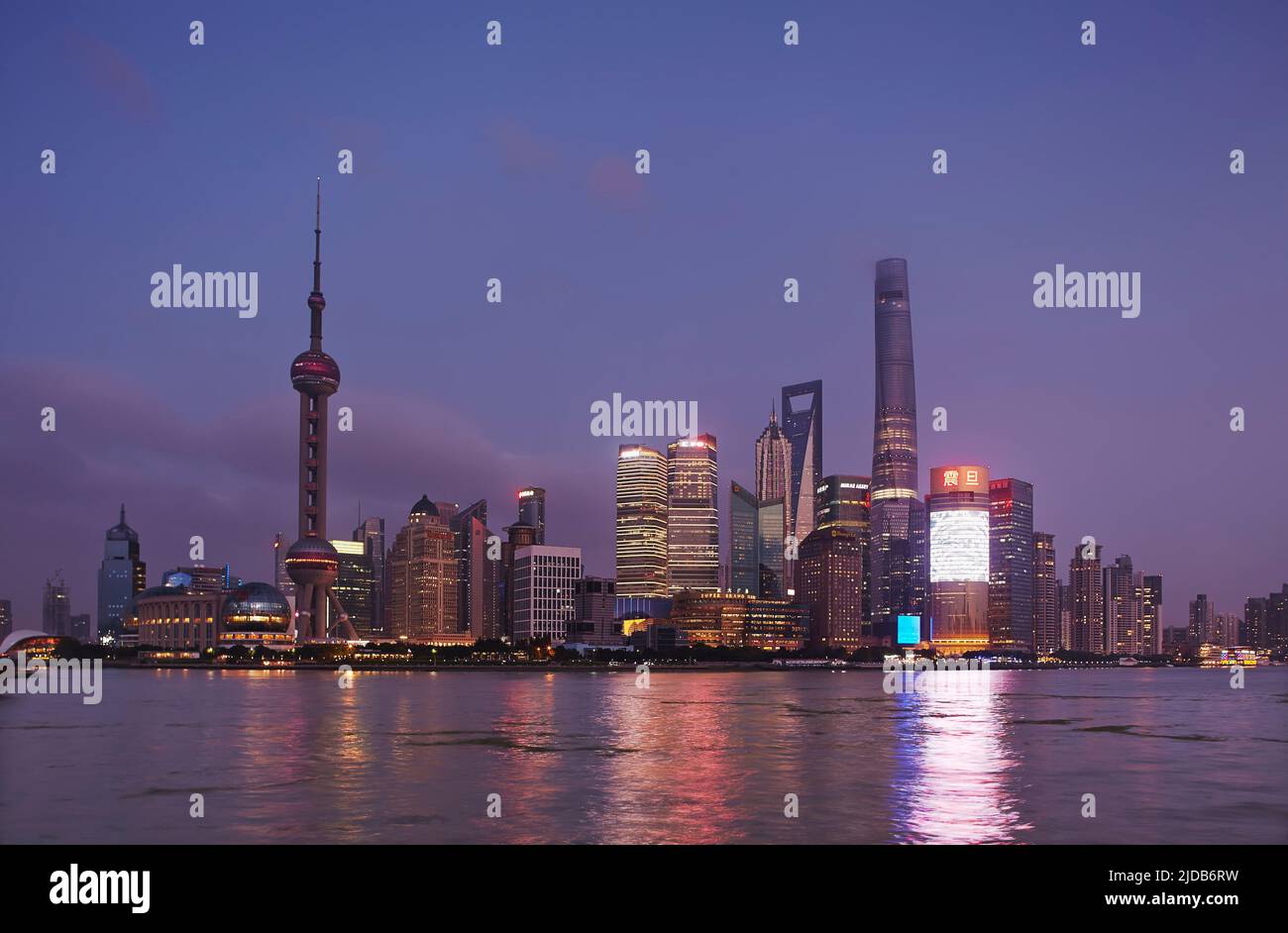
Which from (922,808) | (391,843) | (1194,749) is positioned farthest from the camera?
(1194,749)

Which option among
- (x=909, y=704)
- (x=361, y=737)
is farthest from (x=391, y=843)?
(x=909, y=704)

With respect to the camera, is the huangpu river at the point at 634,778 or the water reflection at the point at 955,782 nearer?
the water reflection at the point at 955,782

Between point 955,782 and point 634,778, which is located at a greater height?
point 634,778

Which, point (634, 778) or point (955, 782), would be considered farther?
point (634, 778)

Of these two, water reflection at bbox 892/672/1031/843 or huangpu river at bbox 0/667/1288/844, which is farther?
huangpu river at bbox 0/667/1288/844

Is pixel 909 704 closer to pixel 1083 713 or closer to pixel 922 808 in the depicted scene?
pixel 1083 713
